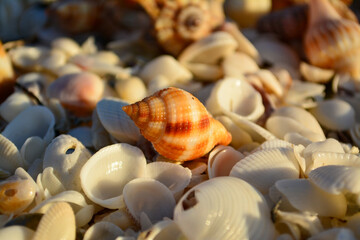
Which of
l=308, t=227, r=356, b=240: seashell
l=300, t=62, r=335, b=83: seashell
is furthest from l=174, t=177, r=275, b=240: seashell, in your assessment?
l=300, t=62, r=335, b=83: seashell

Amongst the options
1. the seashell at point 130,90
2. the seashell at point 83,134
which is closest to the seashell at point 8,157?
the seashell at point 83,134

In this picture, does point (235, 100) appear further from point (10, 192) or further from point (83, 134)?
point (10, 192)

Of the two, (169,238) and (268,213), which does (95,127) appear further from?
(268,213)

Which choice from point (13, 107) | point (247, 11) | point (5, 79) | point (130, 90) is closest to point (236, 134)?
point (130, 90)

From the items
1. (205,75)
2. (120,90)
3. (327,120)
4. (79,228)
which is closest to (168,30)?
(205,75)

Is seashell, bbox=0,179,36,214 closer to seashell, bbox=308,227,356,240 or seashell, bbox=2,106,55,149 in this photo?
seashell, bbox=2,106,55,149

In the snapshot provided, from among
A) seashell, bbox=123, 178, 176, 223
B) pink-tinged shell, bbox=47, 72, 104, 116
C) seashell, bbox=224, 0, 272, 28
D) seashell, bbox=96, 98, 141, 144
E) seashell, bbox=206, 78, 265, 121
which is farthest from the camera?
seashell, bbox=224, 0, 272, 28

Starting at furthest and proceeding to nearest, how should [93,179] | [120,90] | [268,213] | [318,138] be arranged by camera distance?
[120,90], [318,138], [93,179], [268,213]
